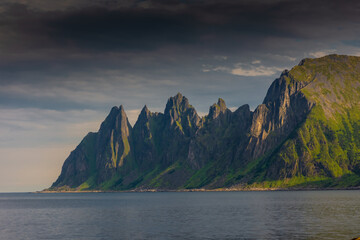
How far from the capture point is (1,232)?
9919cm

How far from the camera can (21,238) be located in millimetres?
87312

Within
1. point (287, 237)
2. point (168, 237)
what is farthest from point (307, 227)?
point (168, 237)

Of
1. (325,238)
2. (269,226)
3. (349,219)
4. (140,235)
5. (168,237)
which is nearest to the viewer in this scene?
(325,238)

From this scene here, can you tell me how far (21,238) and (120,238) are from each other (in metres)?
22.4

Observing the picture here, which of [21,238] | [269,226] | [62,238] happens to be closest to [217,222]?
[269,226]

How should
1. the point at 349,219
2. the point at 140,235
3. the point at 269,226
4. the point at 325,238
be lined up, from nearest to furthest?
the point at 325,238 → the point at 140,235 → the point at 269,226 → the point at 349,219

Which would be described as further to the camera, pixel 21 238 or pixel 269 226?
pixel 269 226

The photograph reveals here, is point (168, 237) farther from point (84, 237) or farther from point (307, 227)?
point (307, 227)

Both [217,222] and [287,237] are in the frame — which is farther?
[217,222]

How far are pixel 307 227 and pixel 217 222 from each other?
25.0m

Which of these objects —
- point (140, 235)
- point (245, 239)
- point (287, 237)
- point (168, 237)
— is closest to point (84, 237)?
point (140, 235)

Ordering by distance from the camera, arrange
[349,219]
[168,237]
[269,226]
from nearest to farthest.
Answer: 1. [168,237]
2. [269,226]
3. [349,219]

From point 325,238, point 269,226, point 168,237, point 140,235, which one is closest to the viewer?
point 325,238

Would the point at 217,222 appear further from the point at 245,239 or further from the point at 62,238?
→ the point at 62,238
